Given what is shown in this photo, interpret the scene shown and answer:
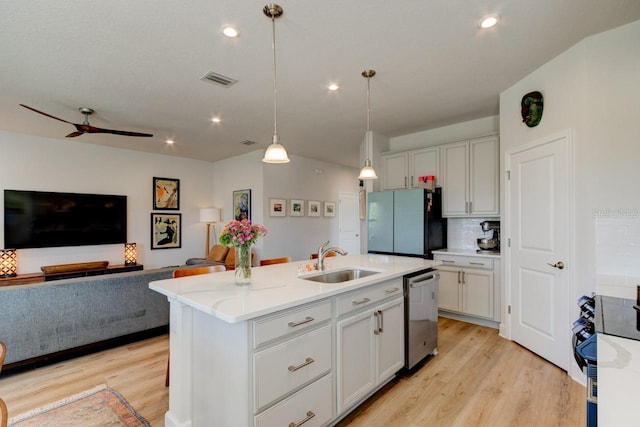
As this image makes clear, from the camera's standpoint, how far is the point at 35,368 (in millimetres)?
2719

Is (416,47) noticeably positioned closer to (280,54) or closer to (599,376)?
(280,54)

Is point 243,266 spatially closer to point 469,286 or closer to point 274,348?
point 274,348

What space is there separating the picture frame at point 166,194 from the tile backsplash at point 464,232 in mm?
5215

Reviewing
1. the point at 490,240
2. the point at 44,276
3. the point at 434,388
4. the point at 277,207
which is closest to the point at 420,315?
the point at 434,388

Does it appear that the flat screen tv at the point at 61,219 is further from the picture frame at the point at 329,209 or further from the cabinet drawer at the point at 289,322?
the cabinet drawer at the point at 289,322

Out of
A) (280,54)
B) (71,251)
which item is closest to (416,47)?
(280,54)

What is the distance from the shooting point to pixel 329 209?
23.2ft

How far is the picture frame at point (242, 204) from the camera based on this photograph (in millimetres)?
5977

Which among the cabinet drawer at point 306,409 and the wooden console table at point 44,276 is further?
the wooden console table at point 44,276

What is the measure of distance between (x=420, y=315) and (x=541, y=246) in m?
1.33

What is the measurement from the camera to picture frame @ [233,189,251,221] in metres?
5.98

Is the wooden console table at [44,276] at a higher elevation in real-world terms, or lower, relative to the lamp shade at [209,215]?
lower

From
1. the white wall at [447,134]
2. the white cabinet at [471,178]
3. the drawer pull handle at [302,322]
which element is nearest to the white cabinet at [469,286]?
the white cabinet at [471,178]

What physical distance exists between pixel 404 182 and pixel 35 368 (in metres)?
4.61
